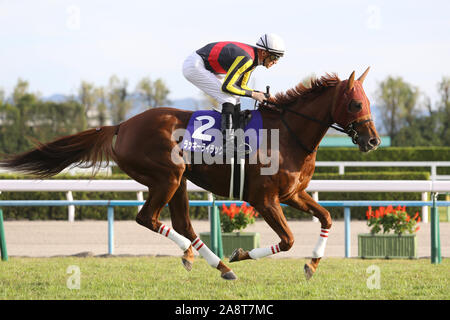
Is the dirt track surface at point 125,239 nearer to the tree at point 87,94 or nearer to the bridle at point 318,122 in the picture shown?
the bridle at point 318,122

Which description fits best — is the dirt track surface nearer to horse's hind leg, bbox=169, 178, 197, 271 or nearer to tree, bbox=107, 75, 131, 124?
horse's hind leg, bbox=169, 178, 197, 271

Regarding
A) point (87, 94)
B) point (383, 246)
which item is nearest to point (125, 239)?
point (383, 246)

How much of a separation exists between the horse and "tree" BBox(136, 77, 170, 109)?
37.2m

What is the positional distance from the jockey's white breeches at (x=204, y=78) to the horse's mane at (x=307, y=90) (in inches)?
13.8

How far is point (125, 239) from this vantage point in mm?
9109

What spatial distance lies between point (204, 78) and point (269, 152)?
75 cm

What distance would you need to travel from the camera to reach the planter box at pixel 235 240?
717 centimetres

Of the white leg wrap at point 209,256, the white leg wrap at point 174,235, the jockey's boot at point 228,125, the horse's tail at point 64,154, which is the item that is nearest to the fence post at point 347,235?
the white leg wrap at point 209,256

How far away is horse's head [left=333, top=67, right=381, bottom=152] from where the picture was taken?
482cm

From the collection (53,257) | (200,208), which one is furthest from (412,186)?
(200,208)

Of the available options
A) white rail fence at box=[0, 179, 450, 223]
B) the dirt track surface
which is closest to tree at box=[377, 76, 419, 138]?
the dirt track surface

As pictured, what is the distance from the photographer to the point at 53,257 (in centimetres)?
702

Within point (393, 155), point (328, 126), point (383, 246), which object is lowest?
point (383, 246)

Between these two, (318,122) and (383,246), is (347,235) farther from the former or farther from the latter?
(318,122)
